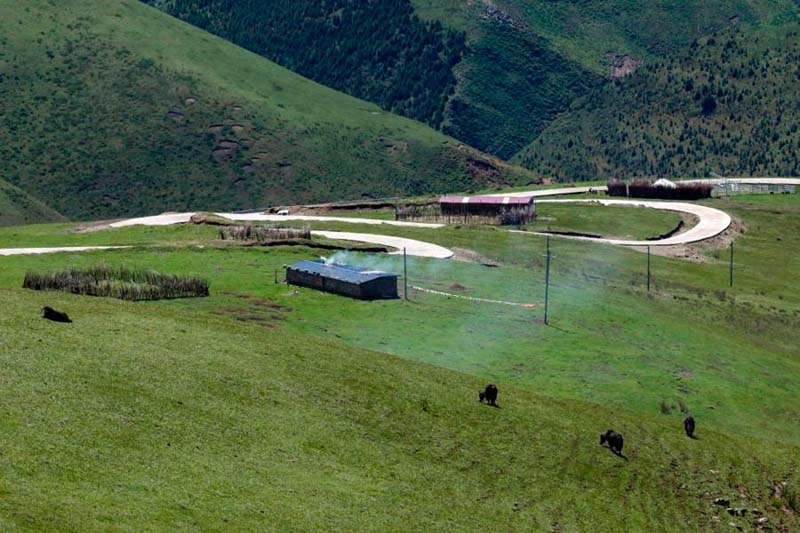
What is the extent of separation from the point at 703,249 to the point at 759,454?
3025 inches

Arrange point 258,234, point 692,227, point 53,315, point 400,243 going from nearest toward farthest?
point 53,315 → point 258,234 → point 400,243 → point 692,227

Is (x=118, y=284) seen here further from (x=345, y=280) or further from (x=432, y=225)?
(x=432, y=225)

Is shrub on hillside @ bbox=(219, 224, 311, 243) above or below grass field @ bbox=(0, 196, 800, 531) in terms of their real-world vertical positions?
above

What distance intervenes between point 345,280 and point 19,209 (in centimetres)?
9335

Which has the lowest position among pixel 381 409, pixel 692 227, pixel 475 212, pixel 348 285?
pixel 381 409

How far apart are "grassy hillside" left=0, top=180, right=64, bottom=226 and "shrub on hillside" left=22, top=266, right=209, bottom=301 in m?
85.8

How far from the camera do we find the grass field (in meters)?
50.1

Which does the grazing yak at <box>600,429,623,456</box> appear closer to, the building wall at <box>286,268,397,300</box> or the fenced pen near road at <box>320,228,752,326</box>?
the fenced pen near road at <box>320,228,752,326</box>

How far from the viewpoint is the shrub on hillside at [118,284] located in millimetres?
83688

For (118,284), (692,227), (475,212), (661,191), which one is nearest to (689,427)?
(118,284)

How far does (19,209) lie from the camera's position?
180 m

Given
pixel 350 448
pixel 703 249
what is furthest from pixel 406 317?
pixel 703 249

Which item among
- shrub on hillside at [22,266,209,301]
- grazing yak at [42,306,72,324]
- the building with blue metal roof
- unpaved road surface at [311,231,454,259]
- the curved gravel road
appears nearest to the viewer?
grazing yak at [42,306,72,324]

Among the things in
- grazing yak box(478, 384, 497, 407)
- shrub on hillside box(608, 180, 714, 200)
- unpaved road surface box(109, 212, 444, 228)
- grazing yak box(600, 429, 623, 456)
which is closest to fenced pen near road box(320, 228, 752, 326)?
unpaved road surface box(109, 212, 444, 228)
